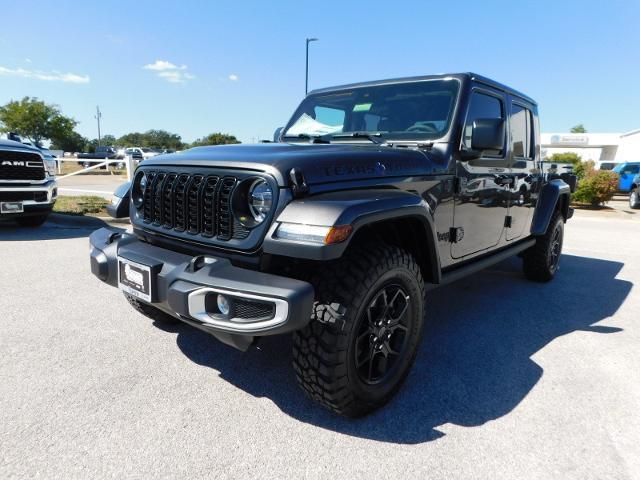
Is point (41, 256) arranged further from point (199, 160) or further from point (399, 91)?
point (399, 91)

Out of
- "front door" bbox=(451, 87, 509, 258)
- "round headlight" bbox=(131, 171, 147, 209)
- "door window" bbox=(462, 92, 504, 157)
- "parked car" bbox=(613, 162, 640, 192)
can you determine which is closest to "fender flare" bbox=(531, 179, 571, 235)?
"front door" bbox=(451, 87, 509, 258)

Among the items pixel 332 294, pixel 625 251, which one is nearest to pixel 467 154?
pixel 332 294

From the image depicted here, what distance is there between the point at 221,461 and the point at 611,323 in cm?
332

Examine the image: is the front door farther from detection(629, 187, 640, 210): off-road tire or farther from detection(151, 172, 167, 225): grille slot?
detection(629, 187, 640, 210): off-road tire

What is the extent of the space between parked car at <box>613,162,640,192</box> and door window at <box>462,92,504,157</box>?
17218 millimetres

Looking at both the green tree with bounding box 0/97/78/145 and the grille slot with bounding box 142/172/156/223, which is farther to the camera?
the green tree with bounding box 0/97/78/145

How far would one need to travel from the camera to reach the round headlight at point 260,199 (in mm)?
2041

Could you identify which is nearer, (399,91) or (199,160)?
(199,160)

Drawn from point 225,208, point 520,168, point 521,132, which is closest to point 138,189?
point 225,208

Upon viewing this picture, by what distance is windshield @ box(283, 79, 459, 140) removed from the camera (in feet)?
9.76

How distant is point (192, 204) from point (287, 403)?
1.15 meters

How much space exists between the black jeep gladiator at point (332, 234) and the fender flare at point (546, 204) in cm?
128

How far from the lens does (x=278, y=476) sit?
1.79 m

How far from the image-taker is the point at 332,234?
71.4 inches
